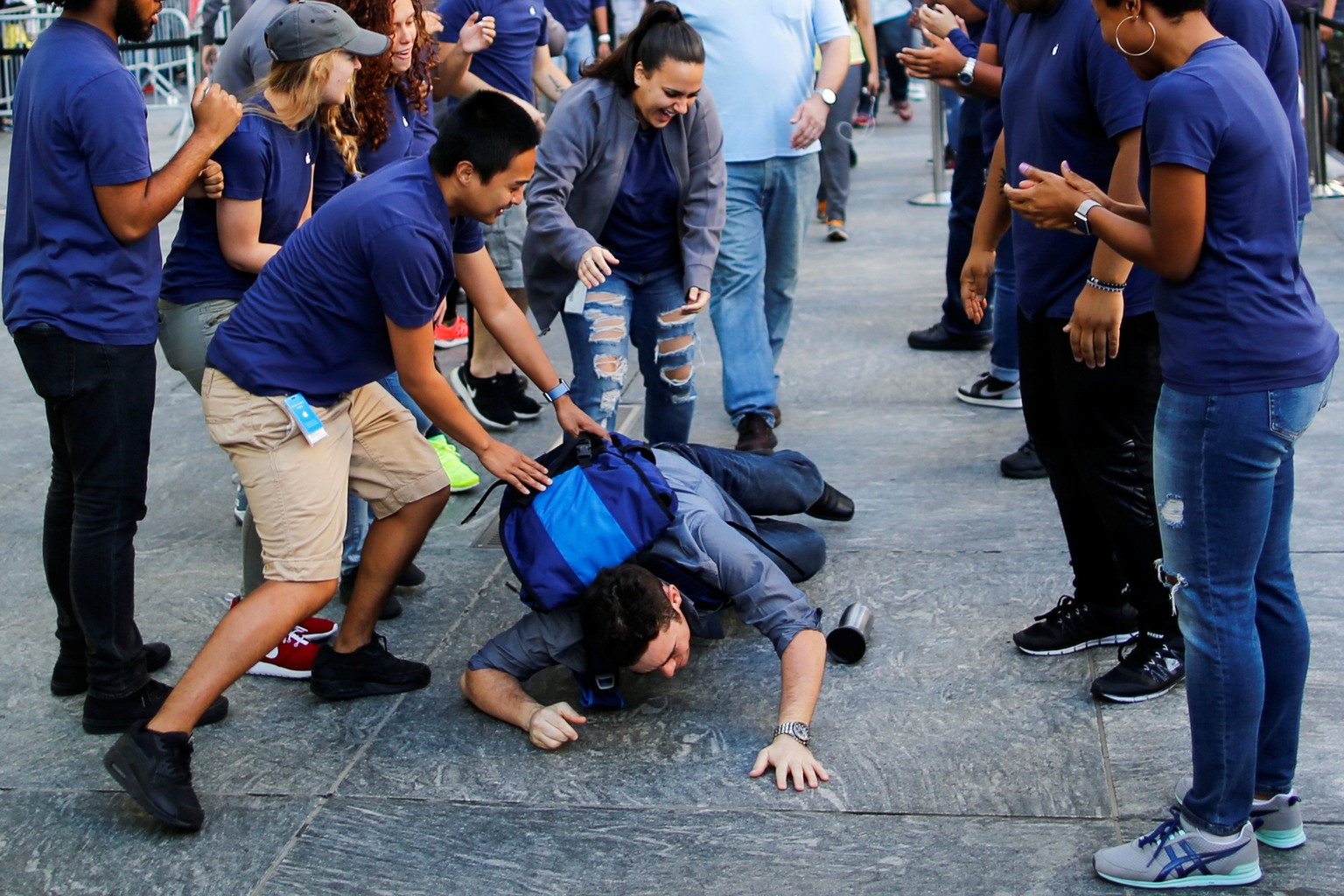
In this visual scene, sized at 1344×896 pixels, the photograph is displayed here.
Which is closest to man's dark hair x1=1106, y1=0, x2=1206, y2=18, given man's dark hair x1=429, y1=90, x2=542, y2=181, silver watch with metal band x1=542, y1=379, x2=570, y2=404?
man's dark hair x1=429, y1=90, x2=542, y2=181

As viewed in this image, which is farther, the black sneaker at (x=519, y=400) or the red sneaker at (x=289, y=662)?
the black sneaker at (x=519, y=400)

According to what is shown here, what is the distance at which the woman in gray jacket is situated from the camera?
4.43 m

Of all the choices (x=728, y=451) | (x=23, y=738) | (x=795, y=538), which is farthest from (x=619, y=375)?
(x=23, y=738)

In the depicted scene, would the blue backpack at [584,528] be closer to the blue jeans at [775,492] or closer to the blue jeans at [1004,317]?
the blue jeans at [775,492]

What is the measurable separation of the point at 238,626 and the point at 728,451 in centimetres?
166

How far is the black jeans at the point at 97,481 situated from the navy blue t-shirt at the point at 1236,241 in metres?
2.32

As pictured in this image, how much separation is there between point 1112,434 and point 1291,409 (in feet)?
3.24

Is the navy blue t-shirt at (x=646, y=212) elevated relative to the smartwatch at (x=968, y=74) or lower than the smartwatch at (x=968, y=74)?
lower

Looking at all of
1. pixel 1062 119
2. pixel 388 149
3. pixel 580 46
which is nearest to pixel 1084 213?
pixel 1062 119

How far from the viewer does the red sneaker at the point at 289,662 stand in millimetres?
3951

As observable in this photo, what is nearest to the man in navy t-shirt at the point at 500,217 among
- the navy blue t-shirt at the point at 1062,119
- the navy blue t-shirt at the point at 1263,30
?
the navy blue t-shirt at the point at 1062,119

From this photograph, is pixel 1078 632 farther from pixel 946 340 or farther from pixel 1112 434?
pixel 946 340

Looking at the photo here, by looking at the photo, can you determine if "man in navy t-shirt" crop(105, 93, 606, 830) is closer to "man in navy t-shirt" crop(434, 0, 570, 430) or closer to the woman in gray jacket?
the woman in gray jacket

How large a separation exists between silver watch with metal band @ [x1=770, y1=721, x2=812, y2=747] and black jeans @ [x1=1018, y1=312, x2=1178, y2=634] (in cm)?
93
